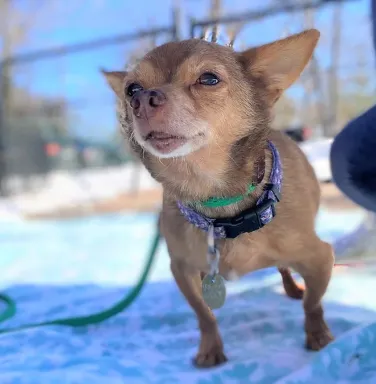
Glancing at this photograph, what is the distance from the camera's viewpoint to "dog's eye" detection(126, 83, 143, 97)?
1.38 metres

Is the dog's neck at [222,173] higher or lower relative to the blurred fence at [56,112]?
higher

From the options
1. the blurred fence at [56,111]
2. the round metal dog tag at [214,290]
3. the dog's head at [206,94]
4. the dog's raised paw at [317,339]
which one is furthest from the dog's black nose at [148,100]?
the blurred fence at [56,111]

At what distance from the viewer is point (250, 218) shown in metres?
1.35

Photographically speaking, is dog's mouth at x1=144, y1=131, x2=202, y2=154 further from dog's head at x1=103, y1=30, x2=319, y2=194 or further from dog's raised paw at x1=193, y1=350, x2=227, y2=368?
dog's raised paw at x1=193, y1=350, x2=227, y2=368

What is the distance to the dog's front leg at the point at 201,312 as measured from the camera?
151 cm

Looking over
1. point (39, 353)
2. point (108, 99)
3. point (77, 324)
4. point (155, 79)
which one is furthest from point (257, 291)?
point (108, 99)

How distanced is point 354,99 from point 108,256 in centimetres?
219

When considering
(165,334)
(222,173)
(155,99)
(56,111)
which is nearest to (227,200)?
(222,173)

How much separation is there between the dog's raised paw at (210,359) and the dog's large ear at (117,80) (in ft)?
2.73

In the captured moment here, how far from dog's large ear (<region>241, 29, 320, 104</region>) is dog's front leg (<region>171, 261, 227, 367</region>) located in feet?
1.92

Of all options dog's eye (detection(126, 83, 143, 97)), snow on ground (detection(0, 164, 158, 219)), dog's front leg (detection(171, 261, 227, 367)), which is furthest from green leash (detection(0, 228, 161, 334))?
snow on ground (detection(0, 164, 158, 219))

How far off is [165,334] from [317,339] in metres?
0.56

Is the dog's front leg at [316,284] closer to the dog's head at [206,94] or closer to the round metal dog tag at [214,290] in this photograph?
the round metal dog tag at [214,290]

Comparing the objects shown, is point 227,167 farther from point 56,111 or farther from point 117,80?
point 56,111
